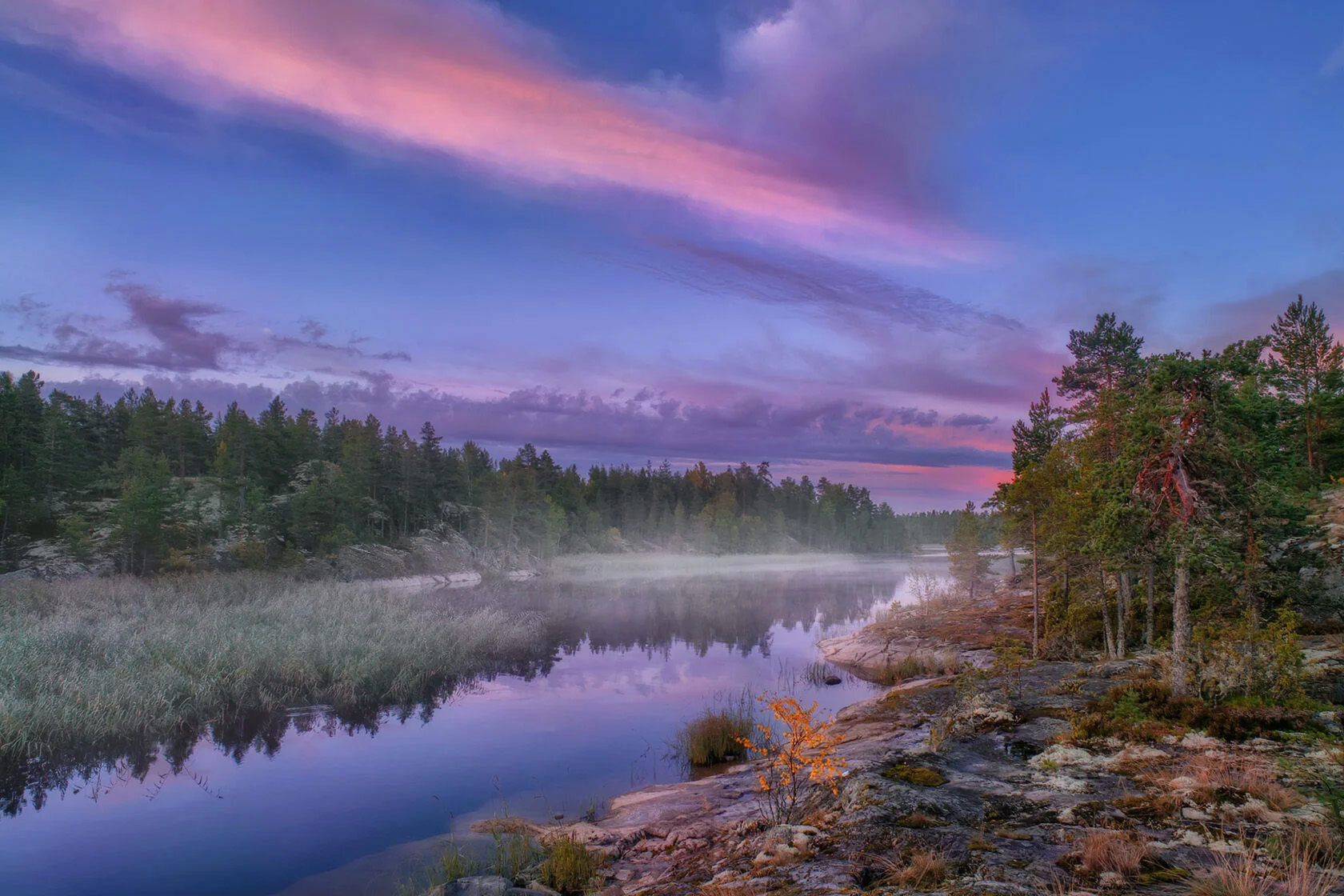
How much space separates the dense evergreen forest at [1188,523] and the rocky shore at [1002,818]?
3372mm

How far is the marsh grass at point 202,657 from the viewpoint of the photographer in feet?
59.9

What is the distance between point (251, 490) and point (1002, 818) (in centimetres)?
7302

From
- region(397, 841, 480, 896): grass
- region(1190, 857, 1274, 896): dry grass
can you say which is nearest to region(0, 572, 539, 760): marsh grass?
region(397, 841, 480, 896): grass

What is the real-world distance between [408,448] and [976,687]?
3269 inches

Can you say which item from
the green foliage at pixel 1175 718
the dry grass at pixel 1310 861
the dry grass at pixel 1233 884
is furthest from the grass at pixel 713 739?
the dry grass at pixel 1233 884

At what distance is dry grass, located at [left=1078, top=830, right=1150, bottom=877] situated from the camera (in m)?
7.62

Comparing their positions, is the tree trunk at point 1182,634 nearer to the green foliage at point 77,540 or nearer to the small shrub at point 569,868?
the small shrub at point 569,868

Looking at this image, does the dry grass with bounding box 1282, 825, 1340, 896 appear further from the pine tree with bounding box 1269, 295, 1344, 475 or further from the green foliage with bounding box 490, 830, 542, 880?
the pine tree with bounding box 1269, 295, 1344, 475

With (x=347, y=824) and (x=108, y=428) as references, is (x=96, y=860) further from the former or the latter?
(x=108, y=428)

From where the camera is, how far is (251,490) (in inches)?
2635

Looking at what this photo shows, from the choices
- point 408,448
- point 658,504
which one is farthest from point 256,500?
point 658,504

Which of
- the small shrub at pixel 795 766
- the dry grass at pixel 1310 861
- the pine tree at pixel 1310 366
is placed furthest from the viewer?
the pine tree at pixel 1310 366

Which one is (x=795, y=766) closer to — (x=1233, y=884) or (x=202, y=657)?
(x=1233, y=884)

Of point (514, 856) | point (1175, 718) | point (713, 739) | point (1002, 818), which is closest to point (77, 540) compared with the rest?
point (713, 739)
